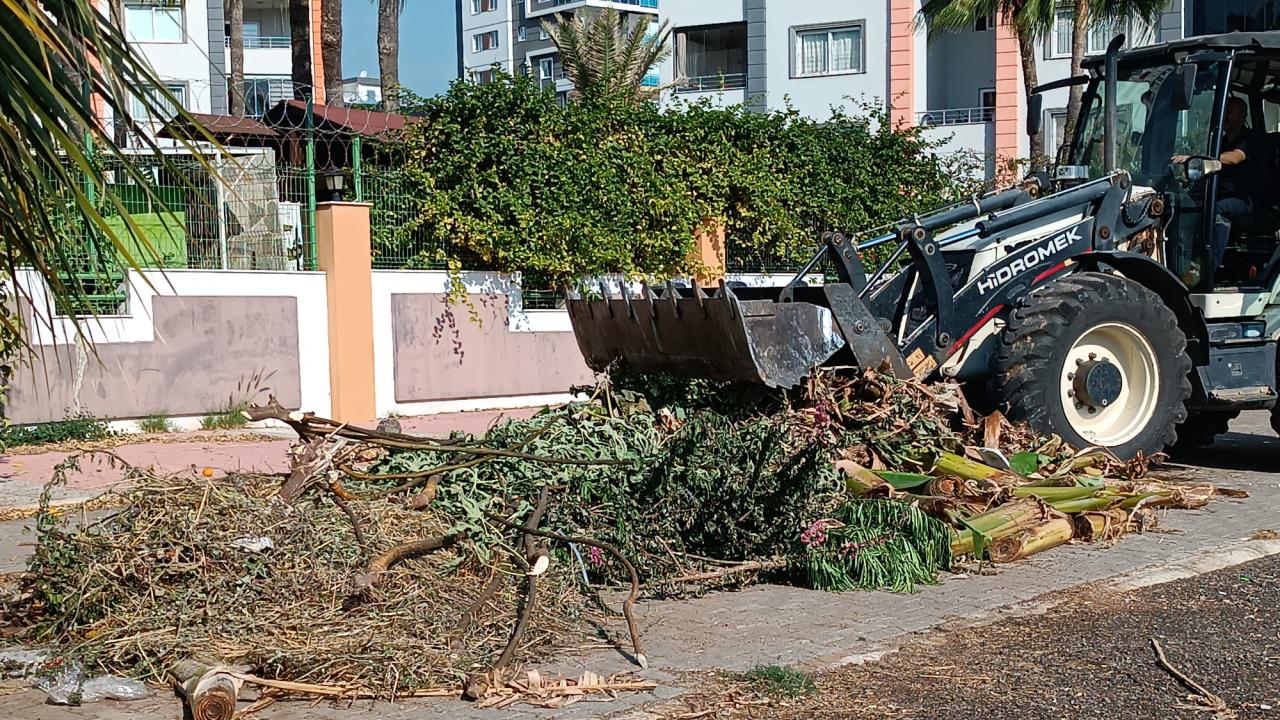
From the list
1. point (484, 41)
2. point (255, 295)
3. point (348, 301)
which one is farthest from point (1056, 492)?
point (484, 41)

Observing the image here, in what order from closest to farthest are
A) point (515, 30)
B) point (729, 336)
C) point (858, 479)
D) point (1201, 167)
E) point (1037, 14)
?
point (858, 479), point (729, 336), point (1201, 167), point (1037, 14), point (515, 30)

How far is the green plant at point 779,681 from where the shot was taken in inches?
193

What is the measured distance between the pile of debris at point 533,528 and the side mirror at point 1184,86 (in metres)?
2.50

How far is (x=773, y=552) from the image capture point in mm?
6668

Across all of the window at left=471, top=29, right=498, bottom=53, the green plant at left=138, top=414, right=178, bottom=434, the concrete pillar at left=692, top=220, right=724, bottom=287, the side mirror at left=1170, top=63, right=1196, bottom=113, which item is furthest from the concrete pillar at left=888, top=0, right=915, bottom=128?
the window at left=471, top=29, right=498, bottom=53

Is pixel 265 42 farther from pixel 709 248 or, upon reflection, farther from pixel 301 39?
pixel 709 248

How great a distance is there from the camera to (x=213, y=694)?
455 cm

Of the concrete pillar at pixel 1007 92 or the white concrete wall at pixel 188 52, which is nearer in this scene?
the concrete pillar at pixel 1007 92

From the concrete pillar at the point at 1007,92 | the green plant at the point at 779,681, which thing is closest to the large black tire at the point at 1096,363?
the green plant at the point at 779,681

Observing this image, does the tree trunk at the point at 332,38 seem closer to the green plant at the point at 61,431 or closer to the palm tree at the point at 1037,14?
the green plant at the point at 61,431

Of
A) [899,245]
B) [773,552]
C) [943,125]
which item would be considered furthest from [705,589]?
[943,125]

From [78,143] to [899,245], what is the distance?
243 inches

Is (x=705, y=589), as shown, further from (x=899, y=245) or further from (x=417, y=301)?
(x=417, y=301)

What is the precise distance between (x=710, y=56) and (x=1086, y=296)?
3553cm
